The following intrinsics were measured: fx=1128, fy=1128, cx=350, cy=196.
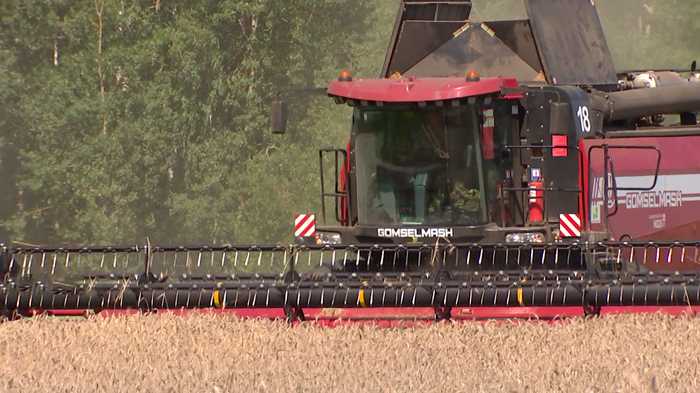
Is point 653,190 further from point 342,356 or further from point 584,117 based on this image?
point 342,356

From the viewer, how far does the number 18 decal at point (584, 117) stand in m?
8.29

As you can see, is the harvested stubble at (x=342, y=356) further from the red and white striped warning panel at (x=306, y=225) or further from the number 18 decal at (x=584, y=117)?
the number 18 decal at (x=584, y=117)

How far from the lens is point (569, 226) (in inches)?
310

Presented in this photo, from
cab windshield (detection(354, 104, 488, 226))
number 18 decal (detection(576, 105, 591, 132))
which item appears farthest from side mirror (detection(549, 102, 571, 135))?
number 18 decal (detection(576, 105, 591, 132))

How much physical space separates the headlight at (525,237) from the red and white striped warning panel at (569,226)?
0.16 meters

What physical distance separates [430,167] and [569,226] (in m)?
1.05

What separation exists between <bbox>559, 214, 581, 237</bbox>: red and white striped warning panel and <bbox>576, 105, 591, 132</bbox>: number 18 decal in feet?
2.53

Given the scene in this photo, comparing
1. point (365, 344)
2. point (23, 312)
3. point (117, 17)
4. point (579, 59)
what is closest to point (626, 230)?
point (579, 59)

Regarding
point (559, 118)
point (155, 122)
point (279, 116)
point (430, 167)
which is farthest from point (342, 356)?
point (155, 122)

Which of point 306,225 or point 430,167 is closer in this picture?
point 430,167

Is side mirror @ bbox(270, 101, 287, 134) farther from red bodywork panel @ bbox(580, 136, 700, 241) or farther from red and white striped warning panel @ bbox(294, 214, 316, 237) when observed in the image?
red bodywork panel @ bbox(580, 136, 700, 241)

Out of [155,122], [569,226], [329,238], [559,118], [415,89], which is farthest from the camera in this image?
[155,122]

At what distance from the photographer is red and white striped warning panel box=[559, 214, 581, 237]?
7.88m

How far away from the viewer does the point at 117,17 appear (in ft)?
61.2
